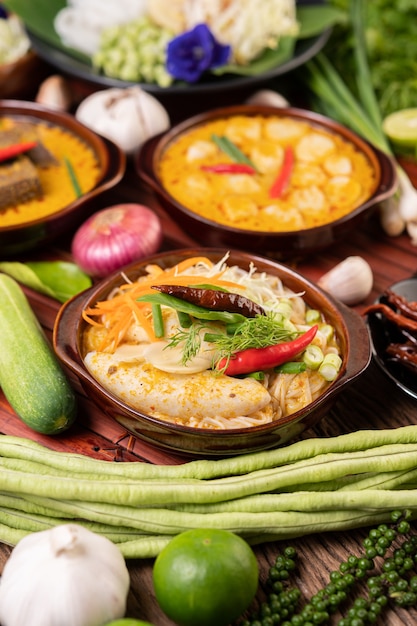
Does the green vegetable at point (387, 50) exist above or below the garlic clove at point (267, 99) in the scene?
below

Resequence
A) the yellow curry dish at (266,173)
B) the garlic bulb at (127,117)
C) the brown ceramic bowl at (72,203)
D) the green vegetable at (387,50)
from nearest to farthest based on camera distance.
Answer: the brown ceramic bowl at (72,203) < the yellow curry dish at (266,173) < the garlic bulb at (127,117) < the green vegetable at (387,50)

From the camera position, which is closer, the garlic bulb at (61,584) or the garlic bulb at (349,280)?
the garlic bulb at (61,584)

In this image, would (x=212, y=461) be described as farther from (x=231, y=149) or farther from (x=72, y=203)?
(x=231, y=149)

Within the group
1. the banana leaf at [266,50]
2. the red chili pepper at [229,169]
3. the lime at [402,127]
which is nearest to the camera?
the red chili pepper at [229,169]

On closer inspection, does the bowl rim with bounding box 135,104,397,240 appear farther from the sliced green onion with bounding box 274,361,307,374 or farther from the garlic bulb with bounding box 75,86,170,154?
the sliced green onion with bounding box 274,361,307,374

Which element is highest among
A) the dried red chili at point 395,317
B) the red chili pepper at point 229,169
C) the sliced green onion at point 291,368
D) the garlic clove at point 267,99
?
the sliced green onion at point 291,368

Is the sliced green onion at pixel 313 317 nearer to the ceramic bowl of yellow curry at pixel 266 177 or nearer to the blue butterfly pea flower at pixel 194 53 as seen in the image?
the ceramic bowl of yellow curry at pixel 266 177

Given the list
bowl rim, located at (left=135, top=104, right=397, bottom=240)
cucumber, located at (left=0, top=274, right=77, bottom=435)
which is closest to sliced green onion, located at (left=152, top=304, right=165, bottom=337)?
cucumber, located at (left=0, top=274, right=77, bottom=435)

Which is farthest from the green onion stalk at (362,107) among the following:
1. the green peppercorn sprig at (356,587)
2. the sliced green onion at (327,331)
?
the green peppercorn sprig at (356,587)

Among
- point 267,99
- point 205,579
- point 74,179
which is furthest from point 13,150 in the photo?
point 205,579
